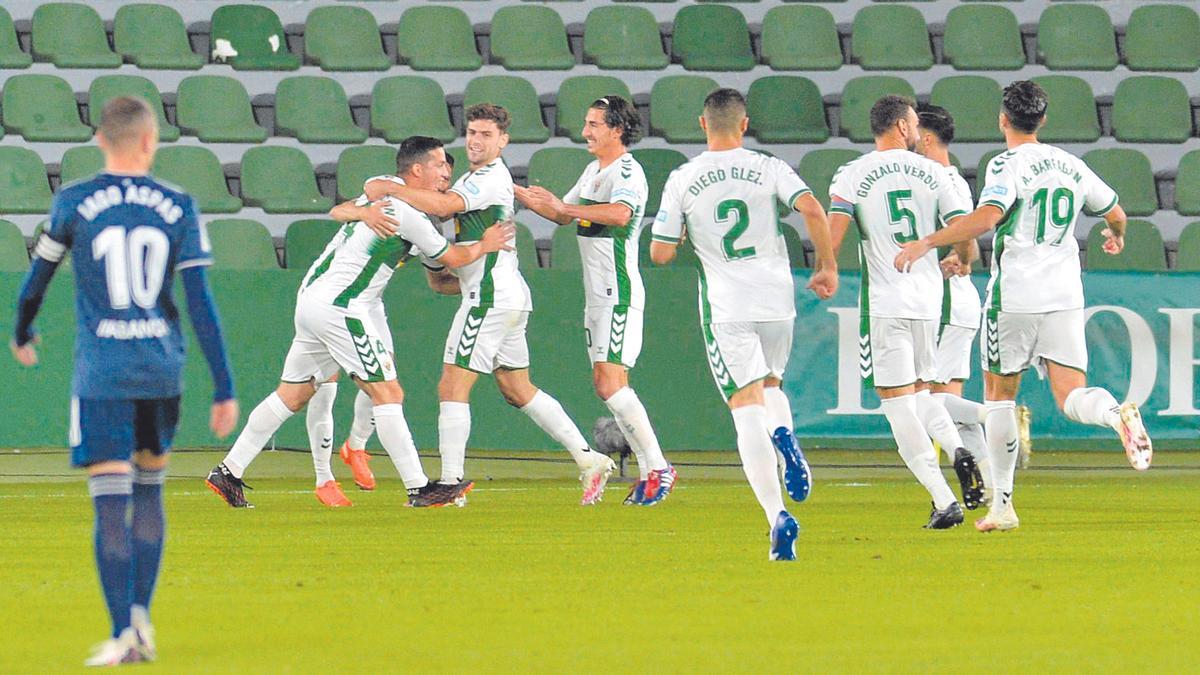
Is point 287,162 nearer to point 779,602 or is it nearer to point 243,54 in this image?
point 243,54

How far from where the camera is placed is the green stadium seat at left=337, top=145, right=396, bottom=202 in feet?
54.7

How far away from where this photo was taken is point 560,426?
11820mm

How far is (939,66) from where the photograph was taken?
18953mm

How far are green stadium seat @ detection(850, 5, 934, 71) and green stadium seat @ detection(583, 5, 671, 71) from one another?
191cm

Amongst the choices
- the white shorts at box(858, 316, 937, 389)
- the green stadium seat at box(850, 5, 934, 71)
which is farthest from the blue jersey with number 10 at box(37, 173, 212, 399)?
the green stadium seat at box(850, 5, 934, 71)

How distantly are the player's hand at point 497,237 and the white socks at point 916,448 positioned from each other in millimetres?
2748

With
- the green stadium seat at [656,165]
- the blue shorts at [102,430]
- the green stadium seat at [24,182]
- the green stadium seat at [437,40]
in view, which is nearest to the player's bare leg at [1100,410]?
the blue shorts at [102,430]

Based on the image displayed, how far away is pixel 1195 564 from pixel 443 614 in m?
3.41

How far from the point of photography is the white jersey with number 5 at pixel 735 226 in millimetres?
8523

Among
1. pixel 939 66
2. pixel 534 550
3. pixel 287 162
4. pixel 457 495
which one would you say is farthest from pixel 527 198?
pixel 939 66

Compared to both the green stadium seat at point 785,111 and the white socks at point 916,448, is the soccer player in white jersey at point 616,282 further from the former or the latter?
the green stadium seat at point 785,111

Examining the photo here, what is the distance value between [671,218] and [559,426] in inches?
136

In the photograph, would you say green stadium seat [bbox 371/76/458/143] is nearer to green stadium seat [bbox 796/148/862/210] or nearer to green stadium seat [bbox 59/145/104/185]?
green stadium seat [bbox 59/145/104/185]

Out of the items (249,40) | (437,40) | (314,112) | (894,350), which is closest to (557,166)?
(437,40)
